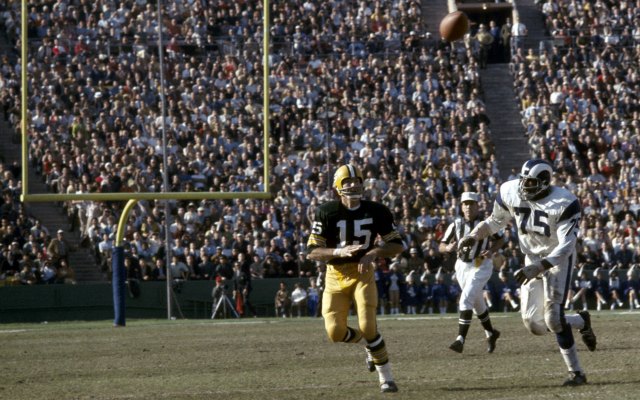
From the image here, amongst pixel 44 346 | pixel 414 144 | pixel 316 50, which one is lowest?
pixel 44 346

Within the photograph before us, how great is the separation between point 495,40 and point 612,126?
5.43 metres

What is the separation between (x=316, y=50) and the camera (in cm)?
3084

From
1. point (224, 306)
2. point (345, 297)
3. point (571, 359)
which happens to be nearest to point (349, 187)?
point (345, 297)

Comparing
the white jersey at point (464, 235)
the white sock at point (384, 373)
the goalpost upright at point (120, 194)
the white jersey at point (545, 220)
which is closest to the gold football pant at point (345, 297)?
the white sock at point (384, 373)

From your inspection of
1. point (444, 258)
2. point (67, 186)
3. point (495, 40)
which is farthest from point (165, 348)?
point (495, 40)

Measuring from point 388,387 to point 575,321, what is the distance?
5.90 ft

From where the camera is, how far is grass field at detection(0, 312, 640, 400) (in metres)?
9.34

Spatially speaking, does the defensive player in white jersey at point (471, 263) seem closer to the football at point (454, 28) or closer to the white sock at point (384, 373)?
the white sock at point (384, 373)

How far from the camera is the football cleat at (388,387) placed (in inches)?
364

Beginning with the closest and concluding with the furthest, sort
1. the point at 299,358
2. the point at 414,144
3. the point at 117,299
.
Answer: the point at 299,358, the point at 117,299, the point at 414,144

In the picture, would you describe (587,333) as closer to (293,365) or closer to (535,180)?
(535,180)

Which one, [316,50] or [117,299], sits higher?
[316,50]

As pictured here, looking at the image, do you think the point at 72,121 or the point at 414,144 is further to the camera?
the point at 414,144

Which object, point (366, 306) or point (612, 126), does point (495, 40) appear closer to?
point (612, 126)
